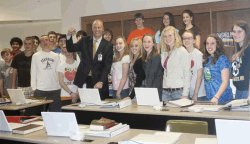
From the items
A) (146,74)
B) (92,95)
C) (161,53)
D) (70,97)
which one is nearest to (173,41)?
(161,53)

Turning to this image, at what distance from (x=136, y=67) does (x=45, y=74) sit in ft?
5.03

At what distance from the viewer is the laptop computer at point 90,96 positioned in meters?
3.81

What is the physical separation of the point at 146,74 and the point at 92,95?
835mm

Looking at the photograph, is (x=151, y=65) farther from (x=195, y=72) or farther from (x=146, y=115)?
(x=146, y=115)

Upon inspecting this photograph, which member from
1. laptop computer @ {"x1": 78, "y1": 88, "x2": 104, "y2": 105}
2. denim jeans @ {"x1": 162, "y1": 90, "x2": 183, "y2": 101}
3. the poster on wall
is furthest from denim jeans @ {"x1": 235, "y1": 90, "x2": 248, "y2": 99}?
the poster on wall

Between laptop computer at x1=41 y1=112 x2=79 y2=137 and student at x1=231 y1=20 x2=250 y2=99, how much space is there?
7.12 ft

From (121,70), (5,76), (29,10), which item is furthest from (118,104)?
(29,10)

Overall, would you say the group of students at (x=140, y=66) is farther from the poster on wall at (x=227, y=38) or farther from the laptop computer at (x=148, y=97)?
the poster on wall at (x=227, y=38)

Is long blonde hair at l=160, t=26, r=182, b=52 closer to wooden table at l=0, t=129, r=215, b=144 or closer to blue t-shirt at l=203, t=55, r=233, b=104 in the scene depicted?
blue t-shirt at l=203, t=55, r=233, b=104

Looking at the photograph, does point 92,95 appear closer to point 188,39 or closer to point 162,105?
point 162,105

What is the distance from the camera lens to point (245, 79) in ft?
12.1

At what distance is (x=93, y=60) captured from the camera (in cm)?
476

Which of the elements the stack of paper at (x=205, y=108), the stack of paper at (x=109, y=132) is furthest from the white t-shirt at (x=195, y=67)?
the stack of paper at (x=109, y=132)

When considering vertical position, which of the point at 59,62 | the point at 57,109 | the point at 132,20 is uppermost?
the point at 132,20
